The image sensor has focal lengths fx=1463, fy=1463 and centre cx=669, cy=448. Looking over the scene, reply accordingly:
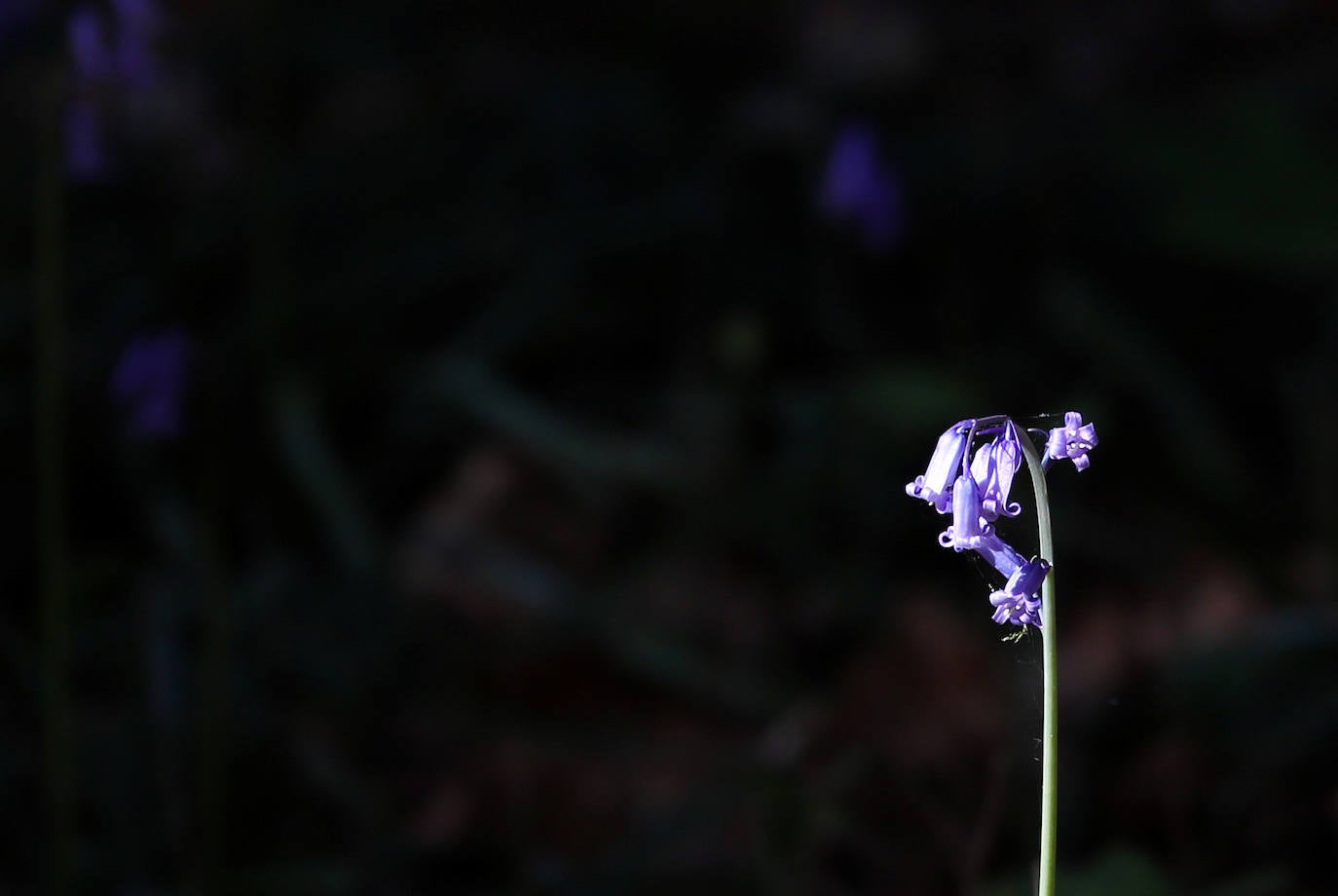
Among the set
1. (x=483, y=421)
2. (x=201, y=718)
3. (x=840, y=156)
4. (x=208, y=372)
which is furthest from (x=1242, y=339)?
(x=201, y=718)

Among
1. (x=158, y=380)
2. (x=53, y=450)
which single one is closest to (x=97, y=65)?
(x=53, y=450)

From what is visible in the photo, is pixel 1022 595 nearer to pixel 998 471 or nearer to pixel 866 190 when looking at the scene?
pixel 998 471

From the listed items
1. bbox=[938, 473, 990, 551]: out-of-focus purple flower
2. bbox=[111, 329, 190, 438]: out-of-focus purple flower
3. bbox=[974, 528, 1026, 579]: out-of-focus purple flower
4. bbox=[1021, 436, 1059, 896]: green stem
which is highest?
bbox=[111, 329, 190, 438]: out-of-focus purple flower

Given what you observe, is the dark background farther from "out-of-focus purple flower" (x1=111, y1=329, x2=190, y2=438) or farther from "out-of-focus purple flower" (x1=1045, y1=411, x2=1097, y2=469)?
"out-of-focus purple flower" (x1=1045, y1=411, x2=1097, y2=469)

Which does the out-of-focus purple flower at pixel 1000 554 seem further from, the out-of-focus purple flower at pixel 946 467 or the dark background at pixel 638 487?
the dark background at pixel 638 487

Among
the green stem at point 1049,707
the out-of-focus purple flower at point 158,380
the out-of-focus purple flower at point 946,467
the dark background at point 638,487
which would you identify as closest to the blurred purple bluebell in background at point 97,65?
the dark background at point 638,487

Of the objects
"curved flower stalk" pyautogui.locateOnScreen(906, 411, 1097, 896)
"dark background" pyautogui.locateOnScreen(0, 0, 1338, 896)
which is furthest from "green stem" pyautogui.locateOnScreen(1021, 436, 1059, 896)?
"dark background" pyautogui.locateOnScreen(0, 0, 1338, 896)
